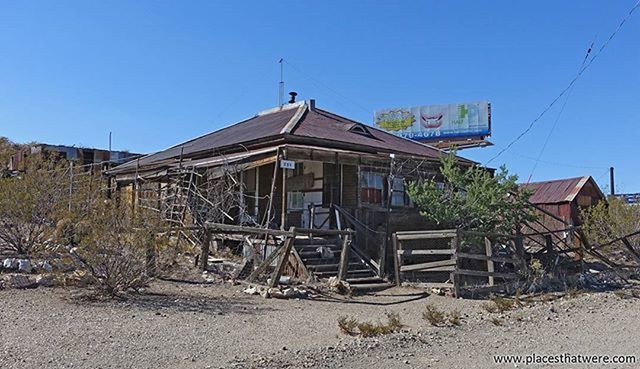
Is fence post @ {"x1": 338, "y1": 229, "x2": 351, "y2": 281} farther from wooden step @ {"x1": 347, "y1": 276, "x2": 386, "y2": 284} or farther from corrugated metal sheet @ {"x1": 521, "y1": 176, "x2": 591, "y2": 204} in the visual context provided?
corrugated metal sheet @ {"x1": 521, "y1": 176, "x2": 591, "y2": 204}

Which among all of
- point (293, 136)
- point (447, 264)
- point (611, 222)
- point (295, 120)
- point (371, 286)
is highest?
point (295, 120)

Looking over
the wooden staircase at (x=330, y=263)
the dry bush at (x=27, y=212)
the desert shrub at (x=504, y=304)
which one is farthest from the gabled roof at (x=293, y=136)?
the desert shrub at (x=504, y=304)

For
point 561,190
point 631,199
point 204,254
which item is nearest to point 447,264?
point 204,254

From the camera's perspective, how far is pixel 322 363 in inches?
255

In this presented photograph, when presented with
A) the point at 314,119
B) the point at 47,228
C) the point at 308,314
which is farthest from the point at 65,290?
the point at 314,119

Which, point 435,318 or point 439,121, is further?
point 439,121

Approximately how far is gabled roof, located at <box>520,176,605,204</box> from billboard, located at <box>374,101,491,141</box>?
8.01 metres

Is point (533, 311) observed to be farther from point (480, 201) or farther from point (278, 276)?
point (278, 276)

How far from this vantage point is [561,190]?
3262 centimetres

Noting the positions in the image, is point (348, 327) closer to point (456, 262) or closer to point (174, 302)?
point (174, 302)

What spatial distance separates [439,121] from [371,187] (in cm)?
2676

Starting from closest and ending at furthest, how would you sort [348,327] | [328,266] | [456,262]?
[348,327] < [456,262] < [328,266]

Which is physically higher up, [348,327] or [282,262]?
[282,262]

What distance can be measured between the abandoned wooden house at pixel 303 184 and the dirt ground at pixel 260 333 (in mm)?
3547
